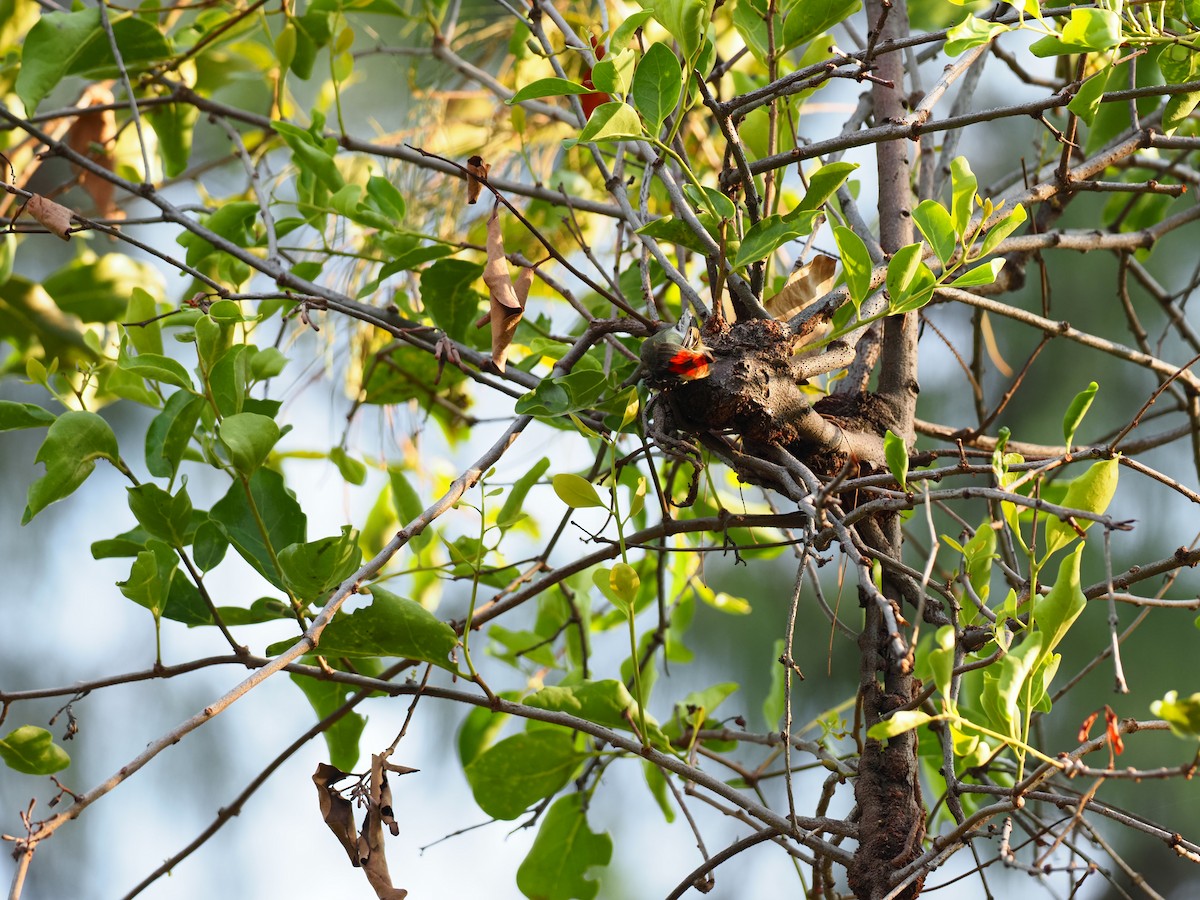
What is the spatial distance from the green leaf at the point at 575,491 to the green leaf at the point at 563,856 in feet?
0.95

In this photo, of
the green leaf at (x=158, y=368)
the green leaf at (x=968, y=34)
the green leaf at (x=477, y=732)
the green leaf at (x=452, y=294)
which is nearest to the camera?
the green leaf at (x=968, y=34)

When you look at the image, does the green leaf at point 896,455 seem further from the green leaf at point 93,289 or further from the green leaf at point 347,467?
the green leaf at point 93,289

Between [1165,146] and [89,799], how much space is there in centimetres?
57

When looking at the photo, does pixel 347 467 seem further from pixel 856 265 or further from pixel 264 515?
pixel 856 265

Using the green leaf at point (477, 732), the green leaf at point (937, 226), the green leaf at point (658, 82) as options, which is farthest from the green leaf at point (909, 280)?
the green leaf at point (477, 732)

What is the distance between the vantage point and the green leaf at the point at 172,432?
0.54 m

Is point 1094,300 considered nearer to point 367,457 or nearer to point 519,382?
point 367,457

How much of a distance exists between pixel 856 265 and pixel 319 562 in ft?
0.94

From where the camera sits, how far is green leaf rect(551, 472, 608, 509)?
1.59 ft

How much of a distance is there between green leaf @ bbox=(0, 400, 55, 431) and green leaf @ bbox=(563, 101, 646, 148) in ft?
1.06

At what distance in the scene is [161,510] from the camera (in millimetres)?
545

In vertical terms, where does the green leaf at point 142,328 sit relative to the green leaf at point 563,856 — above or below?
above

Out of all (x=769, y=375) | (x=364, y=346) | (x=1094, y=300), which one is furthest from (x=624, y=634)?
(x=769, y=375)

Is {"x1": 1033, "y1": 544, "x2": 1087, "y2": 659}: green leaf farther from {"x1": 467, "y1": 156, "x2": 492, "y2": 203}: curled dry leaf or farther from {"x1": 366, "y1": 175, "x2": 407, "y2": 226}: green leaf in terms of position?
{"x1": 366, "y1": 175, "x2": 407, "y2": 226}: green leaf
